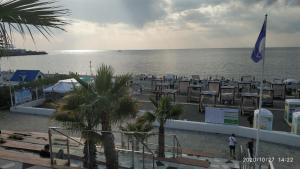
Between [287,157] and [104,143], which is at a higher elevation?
[104,143]

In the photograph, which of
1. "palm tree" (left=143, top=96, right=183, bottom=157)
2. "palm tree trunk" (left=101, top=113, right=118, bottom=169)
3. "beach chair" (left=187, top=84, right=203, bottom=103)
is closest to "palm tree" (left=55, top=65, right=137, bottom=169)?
"palm tree trunk" (left=101, top=113, right=118, bottom=169)

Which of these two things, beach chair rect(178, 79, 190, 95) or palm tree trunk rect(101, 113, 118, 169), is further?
beach chair rect(178, 79, 190, 95)

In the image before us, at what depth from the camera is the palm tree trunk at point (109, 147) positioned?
6.10m

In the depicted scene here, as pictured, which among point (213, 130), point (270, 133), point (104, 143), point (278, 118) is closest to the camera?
point (104, 143)

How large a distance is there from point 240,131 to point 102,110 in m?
9.21

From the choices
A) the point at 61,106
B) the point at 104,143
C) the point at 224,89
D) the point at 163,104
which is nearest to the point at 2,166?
the point at 61,106

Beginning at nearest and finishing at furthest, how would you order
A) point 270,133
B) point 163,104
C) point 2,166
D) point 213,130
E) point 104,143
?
point 2,166 → point 104,143 → point 163,104 → point 270,133 → point 213,130

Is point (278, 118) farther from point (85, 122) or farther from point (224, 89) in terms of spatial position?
point (85, 122)

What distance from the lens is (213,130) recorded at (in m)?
13.6

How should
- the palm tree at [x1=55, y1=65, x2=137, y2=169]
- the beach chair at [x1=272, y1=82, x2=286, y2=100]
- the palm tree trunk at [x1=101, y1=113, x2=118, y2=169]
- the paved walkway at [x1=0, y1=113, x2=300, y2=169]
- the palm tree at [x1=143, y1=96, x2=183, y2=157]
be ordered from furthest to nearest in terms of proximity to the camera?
the beach chair at [x1=272, y1=82, x2=286, y2=100] < the paved walkway at [x1=0, y1=113, x2=300, y2=169] < the palm tree at [x1=143, y1=96, x2=183, y2=157] < the palm tree trunk at [x1=101, y1=113, x2=118, y2=169] < the palm tree at [x1=55, y1=65, x2=137, y2=169]

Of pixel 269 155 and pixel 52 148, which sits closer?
pixel 52 148

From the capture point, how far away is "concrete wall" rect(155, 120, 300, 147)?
11.8 meters

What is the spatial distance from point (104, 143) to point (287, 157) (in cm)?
806

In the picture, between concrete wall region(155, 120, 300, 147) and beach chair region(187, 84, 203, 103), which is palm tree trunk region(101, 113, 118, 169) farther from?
beach chair region(187, 84, 203, 103)
